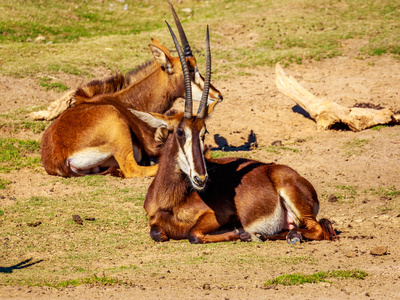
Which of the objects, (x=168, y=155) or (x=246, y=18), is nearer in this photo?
(x=168, y=155)

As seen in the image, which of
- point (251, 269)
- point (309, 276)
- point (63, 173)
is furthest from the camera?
point (63, 173)

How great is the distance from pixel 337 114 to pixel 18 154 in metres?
6.57

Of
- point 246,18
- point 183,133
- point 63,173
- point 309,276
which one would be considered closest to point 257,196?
point 183,133

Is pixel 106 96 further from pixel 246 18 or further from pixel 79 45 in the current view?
pixel 246 18

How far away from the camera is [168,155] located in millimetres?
7293

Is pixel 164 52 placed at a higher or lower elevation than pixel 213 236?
higher

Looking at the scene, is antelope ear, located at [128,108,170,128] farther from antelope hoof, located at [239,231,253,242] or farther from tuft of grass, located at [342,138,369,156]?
tuft of grass, located at [342,138,369,156]

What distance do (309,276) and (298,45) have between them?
14.0 meters

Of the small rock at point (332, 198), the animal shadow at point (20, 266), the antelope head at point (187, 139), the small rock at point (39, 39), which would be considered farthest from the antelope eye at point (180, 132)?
the small rock at point (39, 39)

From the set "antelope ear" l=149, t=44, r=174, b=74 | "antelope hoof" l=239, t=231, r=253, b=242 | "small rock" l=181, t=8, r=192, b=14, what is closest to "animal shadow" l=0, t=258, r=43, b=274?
"antelope hoof" l=239, t=231, r=253, b=242

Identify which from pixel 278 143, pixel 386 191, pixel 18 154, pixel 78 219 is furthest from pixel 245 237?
pixel 18 154

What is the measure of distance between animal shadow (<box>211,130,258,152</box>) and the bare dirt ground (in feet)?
0.21

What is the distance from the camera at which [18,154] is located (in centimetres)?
1124

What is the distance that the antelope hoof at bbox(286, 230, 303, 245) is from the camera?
691 centimetres
